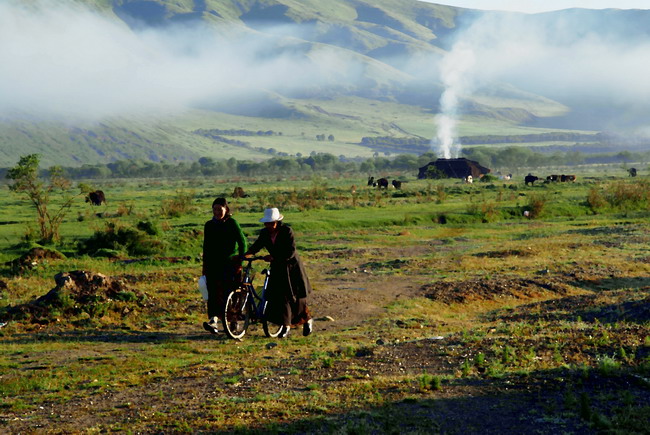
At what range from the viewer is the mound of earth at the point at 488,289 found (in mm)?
17781

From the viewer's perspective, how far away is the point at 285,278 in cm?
1189

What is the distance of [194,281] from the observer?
64.1 feet

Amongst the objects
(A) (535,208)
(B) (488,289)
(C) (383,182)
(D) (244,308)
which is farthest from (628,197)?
(D) (244,308)

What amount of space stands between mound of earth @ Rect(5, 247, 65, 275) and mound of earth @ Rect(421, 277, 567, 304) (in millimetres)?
11521

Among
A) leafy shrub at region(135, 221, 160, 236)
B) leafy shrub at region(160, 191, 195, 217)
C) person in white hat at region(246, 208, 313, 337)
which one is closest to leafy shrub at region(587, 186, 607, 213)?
leafy shrub at region(160, 191, 195, 217)

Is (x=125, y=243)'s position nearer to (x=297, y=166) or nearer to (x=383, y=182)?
(x=383, y=182)

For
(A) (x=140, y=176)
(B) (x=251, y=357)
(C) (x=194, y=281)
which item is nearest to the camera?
(B) (x=251, y=357)

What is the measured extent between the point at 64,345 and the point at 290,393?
5.25 meters

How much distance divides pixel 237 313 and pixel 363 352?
249cm

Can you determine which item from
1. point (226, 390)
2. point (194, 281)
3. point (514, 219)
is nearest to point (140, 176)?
point (514, 219)

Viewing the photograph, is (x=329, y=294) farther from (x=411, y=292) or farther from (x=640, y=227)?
(x=640, y=227)

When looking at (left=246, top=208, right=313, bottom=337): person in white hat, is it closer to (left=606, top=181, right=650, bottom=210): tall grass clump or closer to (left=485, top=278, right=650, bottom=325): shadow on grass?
(left=485, top=278, right=650, bottom=325): shadow on grass

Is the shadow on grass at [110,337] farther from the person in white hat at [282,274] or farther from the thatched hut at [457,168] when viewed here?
the thatched hut at [457,168]

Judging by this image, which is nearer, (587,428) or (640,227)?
(587,428)
